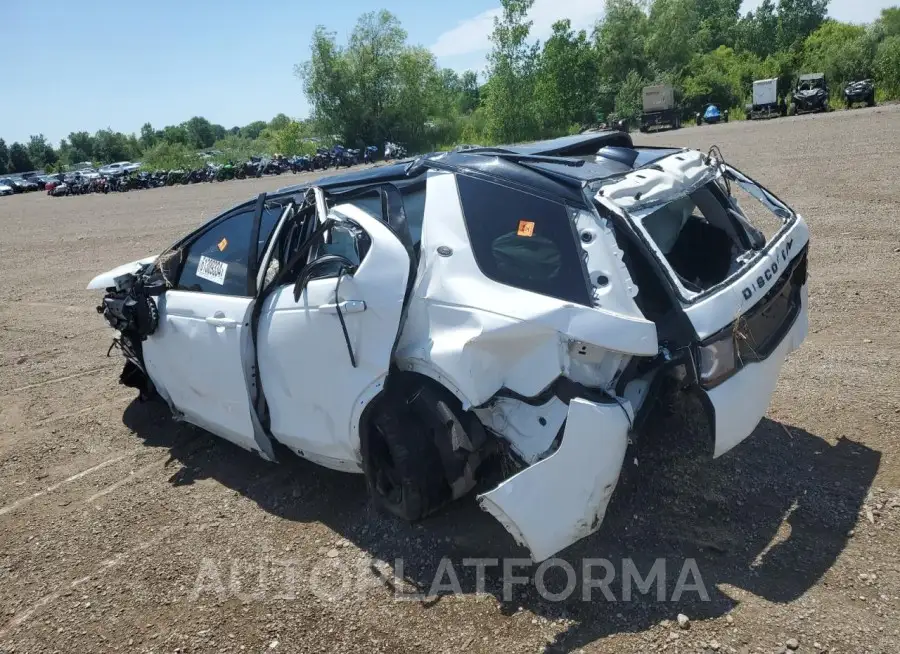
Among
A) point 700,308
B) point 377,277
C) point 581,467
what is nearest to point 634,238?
point 700,308

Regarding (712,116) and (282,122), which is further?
(282,122)

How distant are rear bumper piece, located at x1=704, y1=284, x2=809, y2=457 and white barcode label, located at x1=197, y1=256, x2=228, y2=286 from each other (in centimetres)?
278

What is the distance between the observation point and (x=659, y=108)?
3956 cm

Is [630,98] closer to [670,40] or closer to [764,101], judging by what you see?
[670,40]

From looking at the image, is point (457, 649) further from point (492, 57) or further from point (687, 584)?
point (492, 57)

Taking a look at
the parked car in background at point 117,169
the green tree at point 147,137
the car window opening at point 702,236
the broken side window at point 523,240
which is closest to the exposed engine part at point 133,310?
the broken side window at point 523,240

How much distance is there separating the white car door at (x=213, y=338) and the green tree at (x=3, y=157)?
3736 inches

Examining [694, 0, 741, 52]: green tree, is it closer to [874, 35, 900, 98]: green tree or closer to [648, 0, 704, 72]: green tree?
[648, 0, 704, 72]: green tree

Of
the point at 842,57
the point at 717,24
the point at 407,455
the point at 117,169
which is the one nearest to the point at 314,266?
the point at 407,455

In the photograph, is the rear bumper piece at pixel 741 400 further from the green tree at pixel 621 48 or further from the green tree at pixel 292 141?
the green tree at pixel 292 141

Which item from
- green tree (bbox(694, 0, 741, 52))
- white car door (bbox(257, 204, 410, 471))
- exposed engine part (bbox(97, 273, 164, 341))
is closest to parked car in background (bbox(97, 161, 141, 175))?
green tree (bbox(694, 0, 741, 52))

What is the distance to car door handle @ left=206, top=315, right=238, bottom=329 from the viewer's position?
146 inches

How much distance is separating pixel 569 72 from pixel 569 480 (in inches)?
1856

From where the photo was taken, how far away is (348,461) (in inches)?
135
